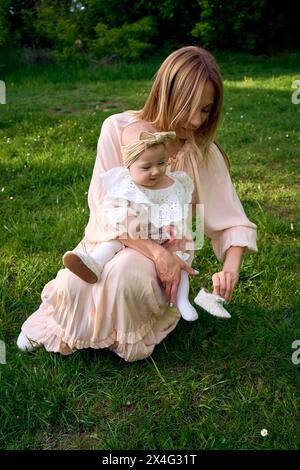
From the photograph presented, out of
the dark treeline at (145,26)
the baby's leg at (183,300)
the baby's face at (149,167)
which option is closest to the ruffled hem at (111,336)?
the baby's leg at (183,300)

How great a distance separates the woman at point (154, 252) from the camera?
7.22 feet

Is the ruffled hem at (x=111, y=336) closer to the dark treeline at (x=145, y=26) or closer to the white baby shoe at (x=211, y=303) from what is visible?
the white baby shoe at (x=211, y=303)

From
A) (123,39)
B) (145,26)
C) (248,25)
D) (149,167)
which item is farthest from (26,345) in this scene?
(248,25)

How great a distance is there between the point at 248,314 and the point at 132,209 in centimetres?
96

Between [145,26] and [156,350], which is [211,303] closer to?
[156,350]

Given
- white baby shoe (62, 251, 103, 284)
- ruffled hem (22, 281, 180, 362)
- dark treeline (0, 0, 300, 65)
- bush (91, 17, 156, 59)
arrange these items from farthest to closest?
dark treeline (0, 0, 300, 65)
bush (91, 17, 156, 59)
ruffled hem (22, 281, 180, 362)
white baby shoe (62, 251, 103, 284)

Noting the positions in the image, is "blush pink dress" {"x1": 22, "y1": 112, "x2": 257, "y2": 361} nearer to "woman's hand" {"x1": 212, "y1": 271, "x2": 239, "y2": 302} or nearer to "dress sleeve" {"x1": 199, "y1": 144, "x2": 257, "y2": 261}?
"dress sleeve" {"x1": 199, "y1": 144, "x2": 257, "y2": 261}

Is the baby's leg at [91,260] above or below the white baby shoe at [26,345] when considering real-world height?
above

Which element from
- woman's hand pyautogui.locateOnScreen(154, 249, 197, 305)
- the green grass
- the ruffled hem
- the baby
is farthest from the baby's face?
the green grass

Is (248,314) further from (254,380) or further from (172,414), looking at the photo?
(172,414)

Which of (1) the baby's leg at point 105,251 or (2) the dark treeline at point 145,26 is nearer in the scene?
(1) the baby's leg at point 105,251

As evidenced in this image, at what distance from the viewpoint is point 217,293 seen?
2.29 meters

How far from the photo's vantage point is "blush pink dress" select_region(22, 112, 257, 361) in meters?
2.20

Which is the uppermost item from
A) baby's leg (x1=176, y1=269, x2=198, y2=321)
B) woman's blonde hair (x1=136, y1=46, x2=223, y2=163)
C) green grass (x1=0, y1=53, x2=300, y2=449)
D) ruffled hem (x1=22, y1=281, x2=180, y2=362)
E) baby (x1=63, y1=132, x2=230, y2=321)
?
woman's blonde hair (x1=136, y1=46, x2=223, y2=163)
